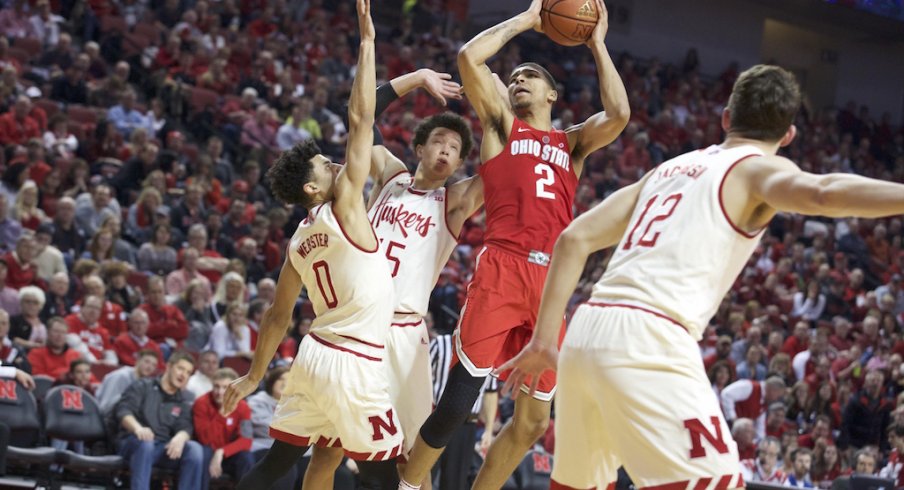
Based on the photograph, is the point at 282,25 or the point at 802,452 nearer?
the point at 802,452

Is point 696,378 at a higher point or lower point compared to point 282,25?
lower

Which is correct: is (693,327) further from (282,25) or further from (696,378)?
(282,25)

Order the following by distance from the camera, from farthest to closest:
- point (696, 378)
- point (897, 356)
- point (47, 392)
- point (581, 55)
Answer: point (581, 55) → point (897, 356) → point (47, 392) → point (696, 378)

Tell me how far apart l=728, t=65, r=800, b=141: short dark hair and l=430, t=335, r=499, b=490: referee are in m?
4.92

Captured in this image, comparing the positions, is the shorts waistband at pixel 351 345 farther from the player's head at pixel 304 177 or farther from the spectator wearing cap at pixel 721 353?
the spectator wearing cap at pixel 721 353

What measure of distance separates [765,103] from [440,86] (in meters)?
2.56

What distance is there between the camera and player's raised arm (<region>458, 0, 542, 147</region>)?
5727 mm

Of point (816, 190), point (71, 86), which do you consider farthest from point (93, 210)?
point (816, 190)

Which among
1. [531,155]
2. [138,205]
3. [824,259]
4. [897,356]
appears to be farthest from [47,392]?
[824,259]

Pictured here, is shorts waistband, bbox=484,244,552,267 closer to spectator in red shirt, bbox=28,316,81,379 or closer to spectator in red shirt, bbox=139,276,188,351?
spectator in red shirt, bbox=28,316,81,379

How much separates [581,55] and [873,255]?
7236mm

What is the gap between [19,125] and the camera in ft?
41.8

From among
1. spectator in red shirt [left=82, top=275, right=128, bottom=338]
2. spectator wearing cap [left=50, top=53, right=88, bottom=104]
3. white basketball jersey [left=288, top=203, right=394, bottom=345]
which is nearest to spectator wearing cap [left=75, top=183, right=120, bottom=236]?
spectator in red shirt [left=82, top=275, right=128, bottom=338]

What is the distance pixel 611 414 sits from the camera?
346cm
